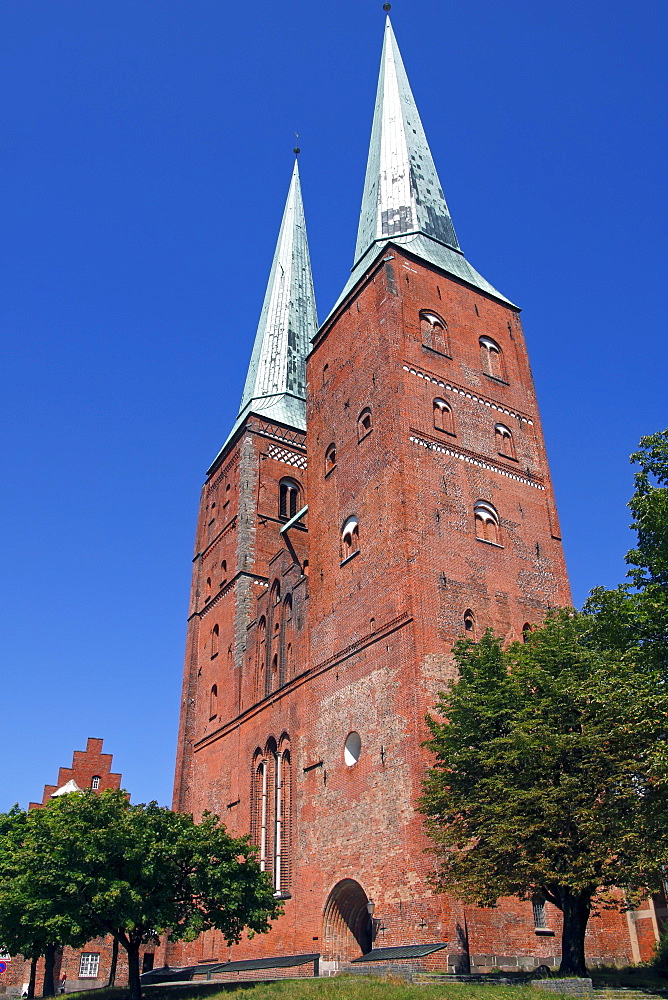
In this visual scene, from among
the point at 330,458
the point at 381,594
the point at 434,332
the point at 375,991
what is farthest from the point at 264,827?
the point at 434,332

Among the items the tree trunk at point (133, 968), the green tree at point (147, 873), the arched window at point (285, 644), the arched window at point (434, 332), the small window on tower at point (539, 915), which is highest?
the arched window at point (434, 332)

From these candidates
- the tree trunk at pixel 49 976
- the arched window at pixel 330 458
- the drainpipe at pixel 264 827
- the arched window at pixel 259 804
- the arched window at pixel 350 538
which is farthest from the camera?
the arched window at pixel 330 458

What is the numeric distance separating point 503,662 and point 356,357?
15001 millimetres

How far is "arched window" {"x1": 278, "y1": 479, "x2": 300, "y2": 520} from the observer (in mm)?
41272

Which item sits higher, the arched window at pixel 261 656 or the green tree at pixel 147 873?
the arched window at pixel 261 656

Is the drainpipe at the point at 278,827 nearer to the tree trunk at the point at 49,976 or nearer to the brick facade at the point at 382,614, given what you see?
the brick facade at the point at 382,614

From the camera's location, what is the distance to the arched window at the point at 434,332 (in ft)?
98.5

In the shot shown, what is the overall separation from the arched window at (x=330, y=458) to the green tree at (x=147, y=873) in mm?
13149

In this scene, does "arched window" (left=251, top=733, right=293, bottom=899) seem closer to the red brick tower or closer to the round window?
the red brick tower

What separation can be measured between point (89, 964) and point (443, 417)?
31.2 meters

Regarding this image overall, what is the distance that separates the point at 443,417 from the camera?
2852 centimetres

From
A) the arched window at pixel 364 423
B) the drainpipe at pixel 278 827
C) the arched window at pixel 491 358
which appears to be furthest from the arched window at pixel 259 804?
the arched window at pixel 491 358

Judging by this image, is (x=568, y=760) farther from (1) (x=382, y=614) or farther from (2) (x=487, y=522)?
(2) (x=487, y=522)

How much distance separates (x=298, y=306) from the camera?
5112cm
